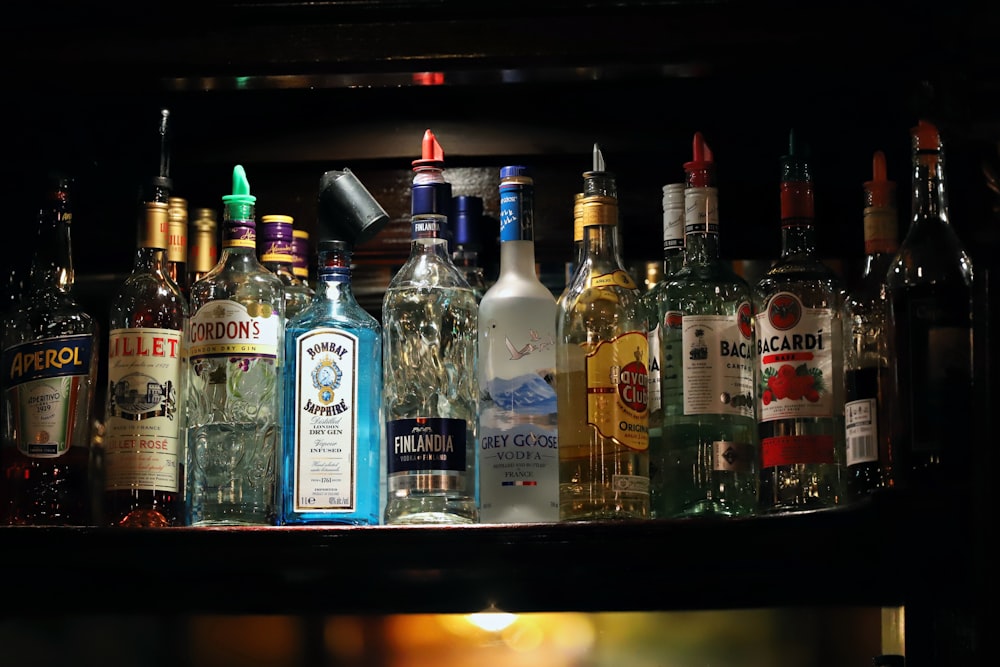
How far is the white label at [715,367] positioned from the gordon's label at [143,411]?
1.82 feet

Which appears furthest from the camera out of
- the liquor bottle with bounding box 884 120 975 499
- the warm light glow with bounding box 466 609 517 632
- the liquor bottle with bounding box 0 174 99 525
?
the warm light glow with bounding box 466 609 517 632

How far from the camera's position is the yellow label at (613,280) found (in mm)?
1472

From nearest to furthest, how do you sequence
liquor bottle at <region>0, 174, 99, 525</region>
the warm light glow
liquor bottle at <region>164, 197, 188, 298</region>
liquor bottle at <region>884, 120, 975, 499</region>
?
liquor bottle at <region>884, 120, 975, 499</region>, liquor bottle at <region>0, 174, 99, 525</region>, liquor bottle at <region>164, 197, 188, 298</region>, the warm light glow

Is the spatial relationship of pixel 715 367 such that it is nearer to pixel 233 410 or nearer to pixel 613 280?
pixel 613 280

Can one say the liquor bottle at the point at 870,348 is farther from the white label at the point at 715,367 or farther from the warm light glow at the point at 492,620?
the warm light glow at the point at 492,620

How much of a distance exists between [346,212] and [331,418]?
0.24 m

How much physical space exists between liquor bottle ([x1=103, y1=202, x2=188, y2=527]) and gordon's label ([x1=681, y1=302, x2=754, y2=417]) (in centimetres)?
55

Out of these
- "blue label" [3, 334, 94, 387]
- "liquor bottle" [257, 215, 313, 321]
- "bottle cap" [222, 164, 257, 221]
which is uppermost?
"bottle cap" [222, 164, 257, 221]

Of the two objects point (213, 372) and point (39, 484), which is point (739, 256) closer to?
point (213, 372)

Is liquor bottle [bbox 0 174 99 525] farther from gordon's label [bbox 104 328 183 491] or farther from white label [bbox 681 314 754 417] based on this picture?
white label [bbox 681 314 754 417]

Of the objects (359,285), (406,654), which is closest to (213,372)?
(359,285)

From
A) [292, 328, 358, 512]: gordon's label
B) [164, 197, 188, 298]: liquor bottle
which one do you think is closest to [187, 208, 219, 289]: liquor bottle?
[164, 197, 188, 298]: liquor bottle

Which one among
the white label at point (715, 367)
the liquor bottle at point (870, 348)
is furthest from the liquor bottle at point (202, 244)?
the liquor bottle at point (870, 348)

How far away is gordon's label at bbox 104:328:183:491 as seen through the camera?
4.73 feet
